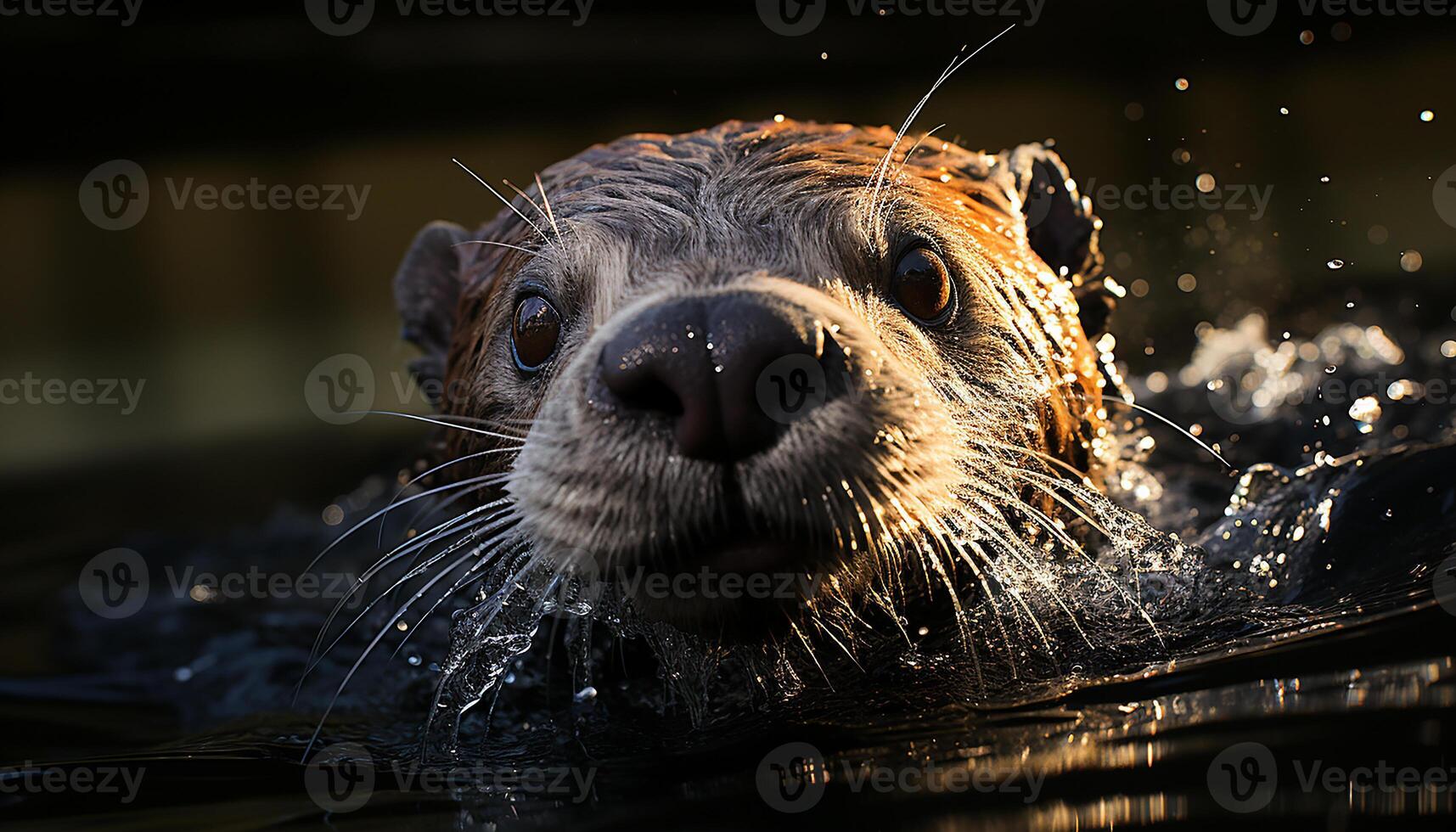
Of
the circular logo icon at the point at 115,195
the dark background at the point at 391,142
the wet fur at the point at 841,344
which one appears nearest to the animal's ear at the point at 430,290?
the wet fur at the point at 841,344

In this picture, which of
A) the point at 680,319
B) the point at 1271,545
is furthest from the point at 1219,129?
the point at 680,319

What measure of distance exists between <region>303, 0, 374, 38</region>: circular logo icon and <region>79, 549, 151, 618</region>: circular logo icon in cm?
497

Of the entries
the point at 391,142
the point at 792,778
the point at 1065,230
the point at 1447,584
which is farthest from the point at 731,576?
the point at 391,142

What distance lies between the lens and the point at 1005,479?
296cm

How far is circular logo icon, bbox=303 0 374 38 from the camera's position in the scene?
10.5 metres

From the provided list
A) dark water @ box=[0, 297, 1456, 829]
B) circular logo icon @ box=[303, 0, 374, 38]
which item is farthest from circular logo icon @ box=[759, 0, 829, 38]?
dark water @ box=[0, 297, 1456, 829]

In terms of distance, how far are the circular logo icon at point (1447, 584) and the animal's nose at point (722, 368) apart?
143 cm

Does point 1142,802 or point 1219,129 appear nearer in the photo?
point 1142,802

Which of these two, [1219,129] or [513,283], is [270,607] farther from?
[1219,129]

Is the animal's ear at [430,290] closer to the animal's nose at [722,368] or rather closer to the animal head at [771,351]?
the animal head at [771,351]

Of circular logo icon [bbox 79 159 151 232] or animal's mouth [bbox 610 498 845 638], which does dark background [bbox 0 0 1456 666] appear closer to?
circular logo icon [bbox 79 159 151 232]

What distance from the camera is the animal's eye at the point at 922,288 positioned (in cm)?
303

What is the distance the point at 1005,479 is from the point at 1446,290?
293 inches

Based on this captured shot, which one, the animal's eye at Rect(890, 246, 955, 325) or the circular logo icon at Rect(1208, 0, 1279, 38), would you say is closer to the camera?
the animal's eye at Rect(890, 246, 955, 325)
